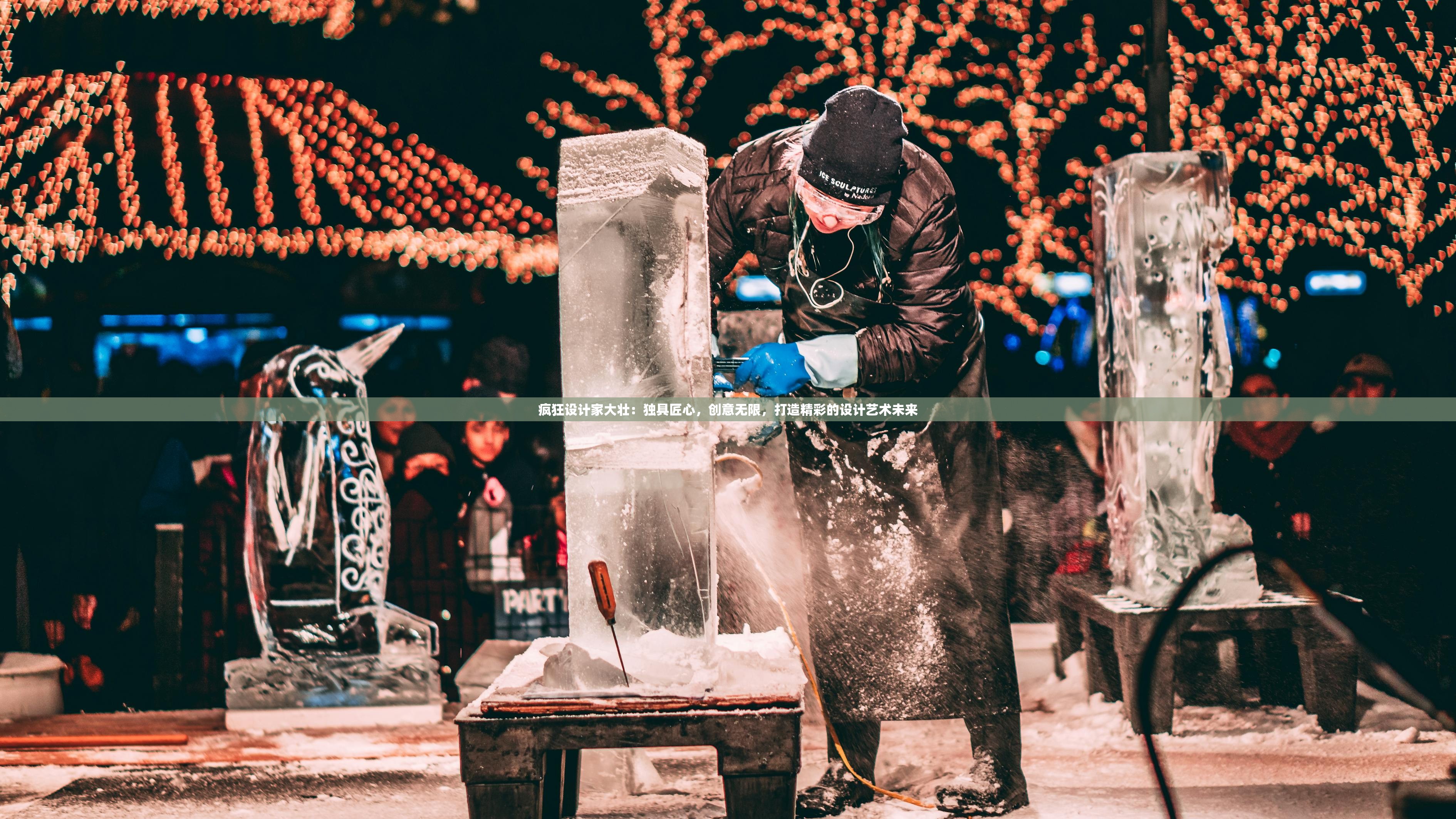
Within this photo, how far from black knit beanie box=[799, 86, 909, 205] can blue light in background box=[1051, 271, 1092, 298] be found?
369cm

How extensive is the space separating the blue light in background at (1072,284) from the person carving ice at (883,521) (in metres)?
3.36

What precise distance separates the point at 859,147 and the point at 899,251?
1.47ft

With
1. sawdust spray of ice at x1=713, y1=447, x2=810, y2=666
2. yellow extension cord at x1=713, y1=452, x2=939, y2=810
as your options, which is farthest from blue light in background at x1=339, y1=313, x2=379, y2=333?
yellow extension cord at x1=713, y1=452, x2=939, y2=810

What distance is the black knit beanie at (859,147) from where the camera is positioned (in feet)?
10.5

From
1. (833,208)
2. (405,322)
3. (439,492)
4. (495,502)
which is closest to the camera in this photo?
(833,208)

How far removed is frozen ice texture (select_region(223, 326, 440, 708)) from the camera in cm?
477

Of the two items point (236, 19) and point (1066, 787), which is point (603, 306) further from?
point (236, 19)

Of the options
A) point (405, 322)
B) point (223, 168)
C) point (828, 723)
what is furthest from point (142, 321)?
point (828, 723)

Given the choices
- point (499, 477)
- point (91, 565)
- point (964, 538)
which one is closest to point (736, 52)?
point (499, 477)

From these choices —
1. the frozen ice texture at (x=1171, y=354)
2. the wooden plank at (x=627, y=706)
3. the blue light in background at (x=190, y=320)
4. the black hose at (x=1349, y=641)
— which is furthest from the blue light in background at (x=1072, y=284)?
the blue light in background at (x=190, y=320)

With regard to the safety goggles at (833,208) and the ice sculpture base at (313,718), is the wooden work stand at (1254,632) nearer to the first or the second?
the safety goggles at (833,208)

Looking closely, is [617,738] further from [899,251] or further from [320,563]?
[320,563]

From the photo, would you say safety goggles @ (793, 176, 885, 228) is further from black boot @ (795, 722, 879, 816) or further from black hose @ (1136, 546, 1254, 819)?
black boot @ (795, 722, 879, 816)

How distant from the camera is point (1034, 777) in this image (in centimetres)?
398
